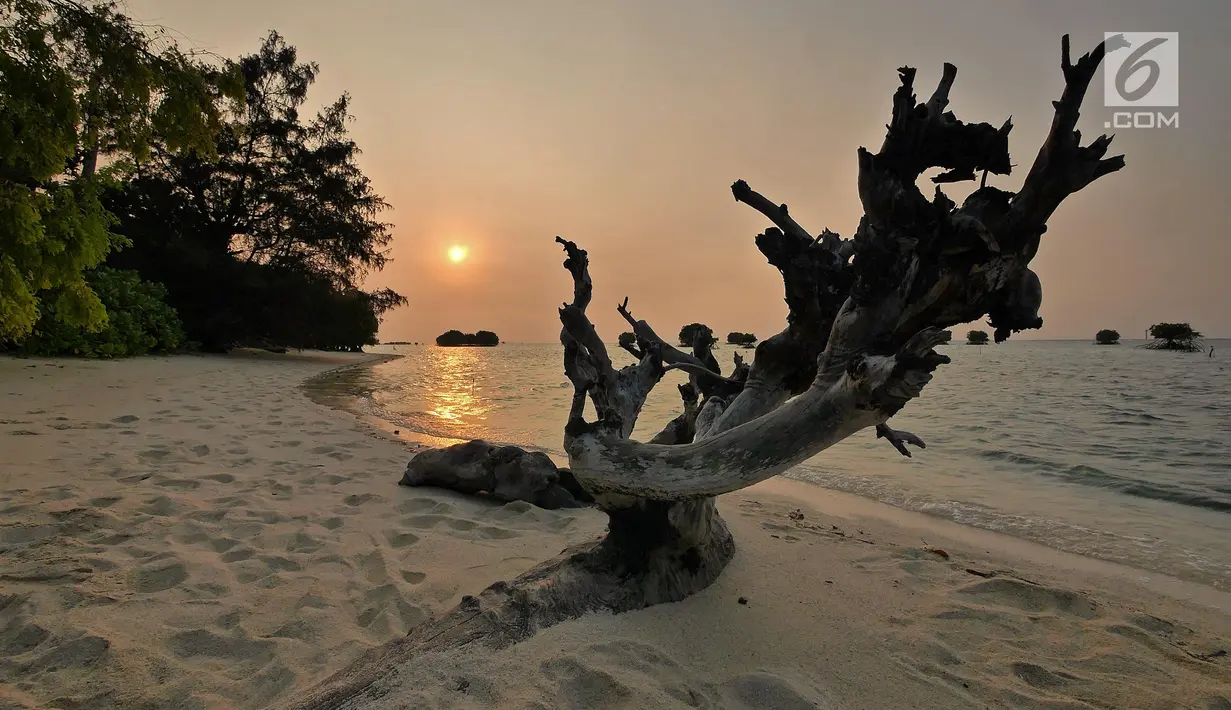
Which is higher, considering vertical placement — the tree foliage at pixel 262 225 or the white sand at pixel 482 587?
the tree foliage at pixel 262 225

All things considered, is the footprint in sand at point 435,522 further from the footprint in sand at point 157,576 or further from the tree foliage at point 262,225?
the tree foliage at point 262,225

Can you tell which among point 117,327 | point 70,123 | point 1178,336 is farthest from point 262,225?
point 1178,336

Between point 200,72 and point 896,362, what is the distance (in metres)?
6.53

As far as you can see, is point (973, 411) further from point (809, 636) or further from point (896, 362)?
point (896, 362)

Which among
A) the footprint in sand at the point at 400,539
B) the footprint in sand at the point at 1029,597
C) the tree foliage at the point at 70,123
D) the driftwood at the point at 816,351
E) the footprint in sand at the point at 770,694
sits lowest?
the footprint in sand at the point at 1029,597

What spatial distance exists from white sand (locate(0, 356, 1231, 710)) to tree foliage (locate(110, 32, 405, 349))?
20.8m

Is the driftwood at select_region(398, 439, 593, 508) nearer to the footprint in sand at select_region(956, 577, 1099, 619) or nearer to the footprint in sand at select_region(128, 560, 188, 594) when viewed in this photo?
the footprint in sand at select_region(128, 560, 188, 594)

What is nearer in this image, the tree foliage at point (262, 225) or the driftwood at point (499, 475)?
the driftwood at point (499, 475)

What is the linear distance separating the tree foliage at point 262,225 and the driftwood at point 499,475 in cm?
2195

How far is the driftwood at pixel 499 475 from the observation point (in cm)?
497

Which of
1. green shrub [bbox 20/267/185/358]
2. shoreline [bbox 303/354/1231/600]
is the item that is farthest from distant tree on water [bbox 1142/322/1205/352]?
green shrub [bbox 20/267/185/358]

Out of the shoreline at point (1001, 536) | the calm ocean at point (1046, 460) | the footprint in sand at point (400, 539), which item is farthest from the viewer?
the calm ocean at point (1046, 460)

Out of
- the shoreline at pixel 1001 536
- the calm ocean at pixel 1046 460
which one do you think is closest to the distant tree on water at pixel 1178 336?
the calm ocean at pixel 1046 460

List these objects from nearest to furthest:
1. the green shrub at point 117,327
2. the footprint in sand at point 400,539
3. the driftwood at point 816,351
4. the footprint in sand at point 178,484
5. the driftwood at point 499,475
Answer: the driftwood at point 816,351
the footprint in sand at point 400,539
the footprint in sand at point 178,484
the driftwood at point 499,475
the green shrub at point 117,327
